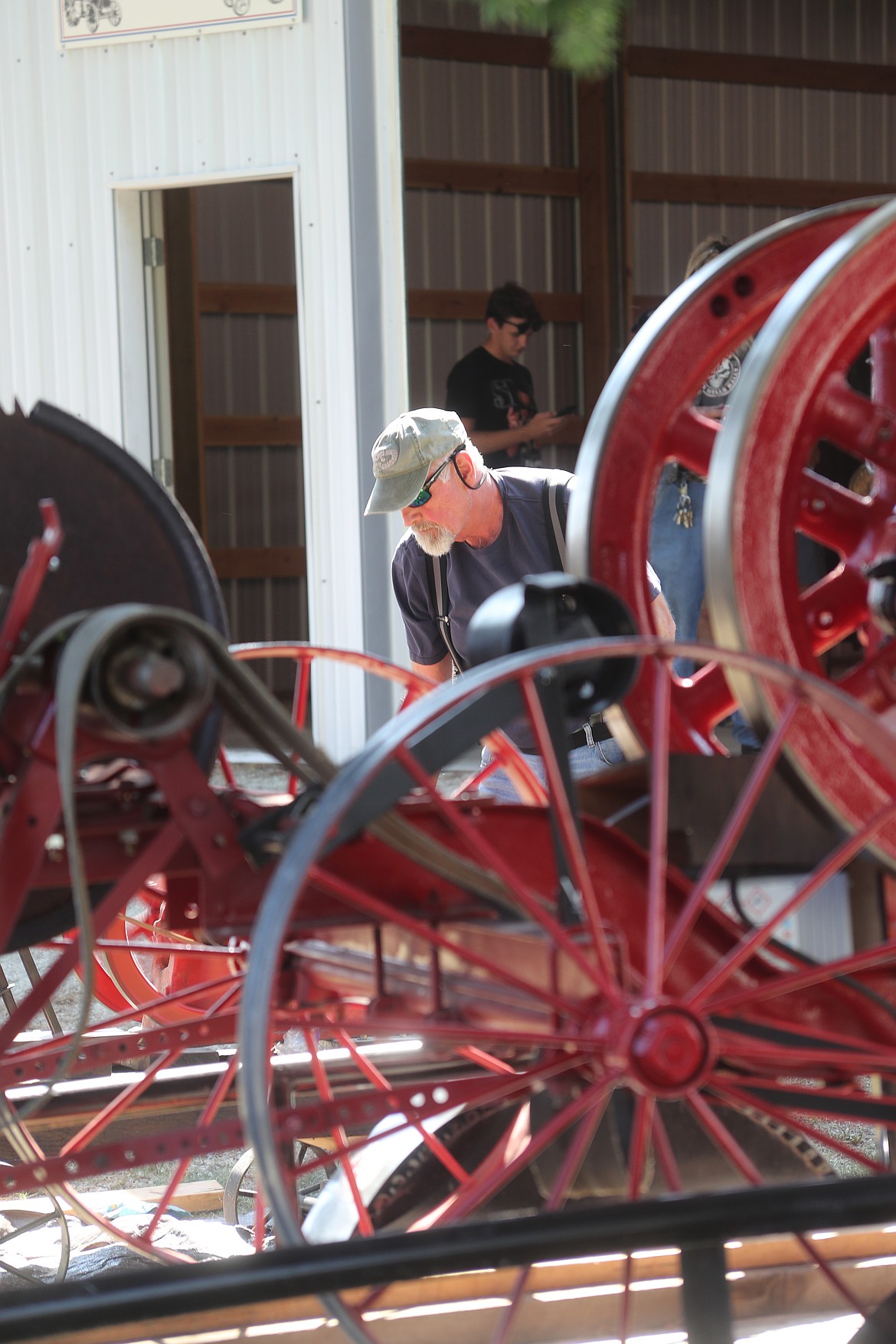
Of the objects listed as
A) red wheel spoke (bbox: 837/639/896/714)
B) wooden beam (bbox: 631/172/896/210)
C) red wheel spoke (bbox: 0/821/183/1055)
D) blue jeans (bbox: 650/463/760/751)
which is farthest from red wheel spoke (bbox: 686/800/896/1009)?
wooden beam (bbox: 631/172/896/210)

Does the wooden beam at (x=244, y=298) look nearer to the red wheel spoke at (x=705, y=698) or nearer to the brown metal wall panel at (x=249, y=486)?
the brown metal wall panel at (x=249, y=486)

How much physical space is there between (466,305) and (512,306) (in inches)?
154

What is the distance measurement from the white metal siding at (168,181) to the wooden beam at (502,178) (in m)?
5.13

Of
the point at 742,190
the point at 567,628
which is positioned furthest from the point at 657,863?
the point at 742,190

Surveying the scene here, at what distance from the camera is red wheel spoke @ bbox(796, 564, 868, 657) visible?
6.11 feet

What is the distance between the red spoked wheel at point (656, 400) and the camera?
1.90 meters

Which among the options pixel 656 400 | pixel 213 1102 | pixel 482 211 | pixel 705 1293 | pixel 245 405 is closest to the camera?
pixel 705 1293

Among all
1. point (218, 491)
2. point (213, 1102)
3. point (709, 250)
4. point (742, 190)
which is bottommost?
point (213, 1102)

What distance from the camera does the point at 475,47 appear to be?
10109 mm

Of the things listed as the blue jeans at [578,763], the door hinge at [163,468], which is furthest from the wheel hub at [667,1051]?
the door hinge at [163,468]

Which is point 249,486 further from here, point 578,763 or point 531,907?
point 531,907

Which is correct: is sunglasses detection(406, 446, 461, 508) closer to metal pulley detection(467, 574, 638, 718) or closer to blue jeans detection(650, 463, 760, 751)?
metal pulley detection(467, 574, 638, 718)

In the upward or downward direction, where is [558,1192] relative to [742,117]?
downward

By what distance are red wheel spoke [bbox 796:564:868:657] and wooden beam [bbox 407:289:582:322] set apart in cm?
865
